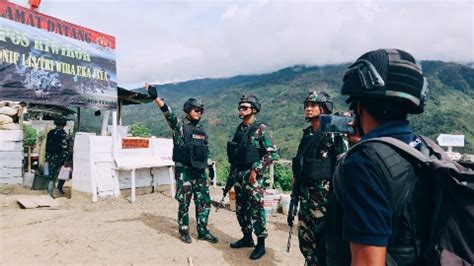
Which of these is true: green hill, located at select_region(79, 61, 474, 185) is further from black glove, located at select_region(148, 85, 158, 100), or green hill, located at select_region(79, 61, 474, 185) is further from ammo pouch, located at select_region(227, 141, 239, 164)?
ammo pouch, located at select_region(227, 141, 239, 164)

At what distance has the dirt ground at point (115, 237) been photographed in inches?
203

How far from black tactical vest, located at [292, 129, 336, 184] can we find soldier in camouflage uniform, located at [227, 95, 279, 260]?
1.23 meters

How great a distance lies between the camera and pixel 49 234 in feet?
19.5

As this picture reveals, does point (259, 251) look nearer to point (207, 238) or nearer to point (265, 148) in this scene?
point (207, 238)

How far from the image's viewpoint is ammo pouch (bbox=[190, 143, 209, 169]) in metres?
5.85

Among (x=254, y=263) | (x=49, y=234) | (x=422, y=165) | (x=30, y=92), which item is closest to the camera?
(x=422, y=165)

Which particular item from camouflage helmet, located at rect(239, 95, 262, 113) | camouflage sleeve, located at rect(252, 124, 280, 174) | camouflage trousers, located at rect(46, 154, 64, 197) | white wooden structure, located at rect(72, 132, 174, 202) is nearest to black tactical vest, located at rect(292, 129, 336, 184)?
camouflage sleeve, located at rect(252, 124, 280, 174)

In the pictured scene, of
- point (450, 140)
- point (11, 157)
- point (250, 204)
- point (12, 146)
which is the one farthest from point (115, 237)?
point (450, 140)

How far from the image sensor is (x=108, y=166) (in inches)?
359

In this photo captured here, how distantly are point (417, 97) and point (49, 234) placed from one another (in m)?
6.06

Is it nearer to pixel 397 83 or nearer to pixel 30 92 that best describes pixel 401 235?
pixel 397 83

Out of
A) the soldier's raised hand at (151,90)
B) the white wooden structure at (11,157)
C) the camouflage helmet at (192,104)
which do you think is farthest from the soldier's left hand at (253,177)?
the white wooden structure at (11,157)

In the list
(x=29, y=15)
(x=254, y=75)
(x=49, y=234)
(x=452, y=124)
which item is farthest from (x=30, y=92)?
A: (x=254, y=75)

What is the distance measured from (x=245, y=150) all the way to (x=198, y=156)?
0.87 meters
